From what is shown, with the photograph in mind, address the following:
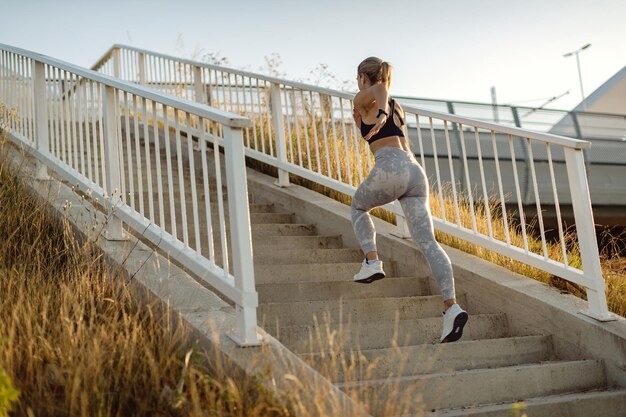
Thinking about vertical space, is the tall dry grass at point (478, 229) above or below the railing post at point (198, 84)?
below

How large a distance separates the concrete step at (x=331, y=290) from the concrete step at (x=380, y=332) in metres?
0.50

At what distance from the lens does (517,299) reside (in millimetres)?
4785

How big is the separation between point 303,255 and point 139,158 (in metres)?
1.62

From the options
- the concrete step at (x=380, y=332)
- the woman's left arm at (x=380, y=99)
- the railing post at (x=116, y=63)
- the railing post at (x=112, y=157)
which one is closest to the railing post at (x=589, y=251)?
the concrete step at (x=380, y=332)

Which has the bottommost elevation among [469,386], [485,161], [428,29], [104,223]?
[469,386]

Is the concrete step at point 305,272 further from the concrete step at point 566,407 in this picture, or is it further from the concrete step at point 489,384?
the concrete step at point 566,407

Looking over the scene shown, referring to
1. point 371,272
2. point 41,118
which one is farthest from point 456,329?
point 41,118

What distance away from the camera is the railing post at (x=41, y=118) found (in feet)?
18.0

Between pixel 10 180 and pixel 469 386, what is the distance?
344 centimetres

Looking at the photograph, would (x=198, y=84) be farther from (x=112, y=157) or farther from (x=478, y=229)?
(x=112, y=157)

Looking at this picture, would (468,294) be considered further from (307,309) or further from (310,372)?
(310,372)

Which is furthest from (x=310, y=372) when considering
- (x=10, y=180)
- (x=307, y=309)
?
(x=10, y=180)

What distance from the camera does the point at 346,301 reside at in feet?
15.3

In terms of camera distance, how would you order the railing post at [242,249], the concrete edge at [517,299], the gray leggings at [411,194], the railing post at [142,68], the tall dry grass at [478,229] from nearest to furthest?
1. the railing post at [242,249]
2. the gray leggings at [411,194]
3. the concrete edge at [517,299]
4. the tall dry grass at [478,229]
5. the railing post at [142,68]
